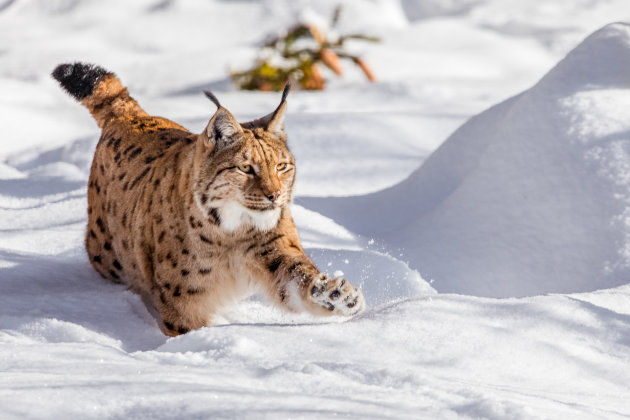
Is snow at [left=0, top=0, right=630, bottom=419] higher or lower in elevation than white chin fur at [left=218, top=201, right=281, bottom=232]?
lower

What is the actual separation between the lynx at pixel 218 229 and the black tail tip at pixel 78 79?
0.69 m

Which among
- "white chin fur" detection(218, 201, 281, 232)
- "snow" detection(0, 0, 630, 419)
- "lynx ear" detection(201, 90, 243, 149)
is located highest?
"lynx ear" detection(201, 90, 243, 149)

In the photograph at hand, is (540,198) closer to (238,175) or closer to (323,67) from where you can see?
(238,175)

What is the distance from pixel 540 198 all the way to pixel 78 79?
2094mm

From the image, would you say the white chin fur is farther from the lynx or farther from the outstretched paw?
the outstretched paw

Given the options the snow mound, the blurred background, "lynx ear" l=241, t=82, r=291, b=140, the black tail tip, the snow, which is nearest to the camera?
the snow

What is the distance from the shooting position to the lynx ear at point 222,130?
2.75 m

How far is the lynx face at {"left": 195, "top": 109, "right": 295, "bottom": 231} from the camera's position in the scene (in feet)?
8.98

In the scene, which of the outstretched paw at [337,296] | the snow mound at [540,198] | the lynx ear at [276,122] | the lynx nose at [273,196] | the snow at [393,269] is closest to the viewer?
the snow at [393,269]

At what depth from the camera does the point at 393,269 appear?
11.4 feet

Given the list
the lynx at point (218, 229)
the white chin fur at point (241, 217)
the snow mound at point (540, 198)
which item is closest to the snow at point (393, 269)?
the snow mound at point (540, 198)

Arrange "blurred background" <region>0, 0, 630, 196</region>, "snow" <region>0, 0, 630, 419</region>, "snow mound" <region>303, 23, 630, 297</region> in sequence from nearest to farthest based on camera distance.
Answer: "snow" <region>0, 0, 630, 419</region>
"snow mound" <region>303, 23, 630, 297</region>
"blurred background" <region>0, 0, 630, 196</region>

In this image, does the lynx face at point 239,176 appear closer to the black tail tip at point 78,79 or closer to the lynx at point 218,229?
the lynx at point 218,229

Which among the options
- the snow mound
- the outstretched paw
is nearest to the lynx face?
the outstretched paw
